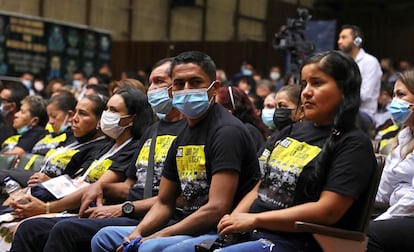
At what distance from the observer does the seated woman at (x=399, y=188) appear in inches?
138

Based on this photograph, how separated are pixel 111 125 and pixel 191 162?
1295mm

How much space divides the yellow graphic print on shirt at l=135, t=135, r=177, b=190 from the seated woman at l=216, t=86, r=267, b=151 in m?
0.74

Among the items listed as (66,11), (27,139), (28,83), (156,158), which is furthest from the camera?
(66,11)

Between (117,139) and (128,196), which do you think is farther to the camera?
(117,139)

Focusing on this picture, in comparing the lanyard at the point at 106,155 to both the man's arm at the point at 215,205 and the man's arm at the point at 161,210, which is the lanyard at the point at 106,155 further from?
the man's arm at the point at 215,205

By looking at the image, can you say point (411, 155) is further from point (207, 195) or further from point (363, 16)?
point (363, 16)

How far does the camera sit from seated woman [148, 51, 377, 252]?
2.93 metres

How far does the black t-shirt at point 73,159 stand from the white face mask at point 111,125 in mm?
329

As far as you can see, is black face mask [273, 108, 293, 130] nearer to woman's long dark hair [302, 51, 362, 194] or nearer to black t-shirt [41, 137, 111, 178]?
black t-shirt [41, 137, 111, 178]

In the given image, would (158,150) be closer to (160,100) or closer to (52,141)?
(160,100)

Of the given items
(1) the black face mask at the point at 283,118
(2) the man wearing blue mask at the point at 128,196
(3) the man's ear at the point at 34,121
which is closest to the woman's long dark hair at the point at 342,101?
(2) the man wearing blue mask at the point at 128,196

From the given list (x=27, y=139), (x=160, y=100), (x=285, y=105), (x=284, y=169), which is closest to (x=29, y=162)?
(x=27, y=139)

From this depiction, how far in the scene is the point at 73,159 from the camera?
5.21m

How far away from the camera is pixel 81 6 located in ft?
54.7
